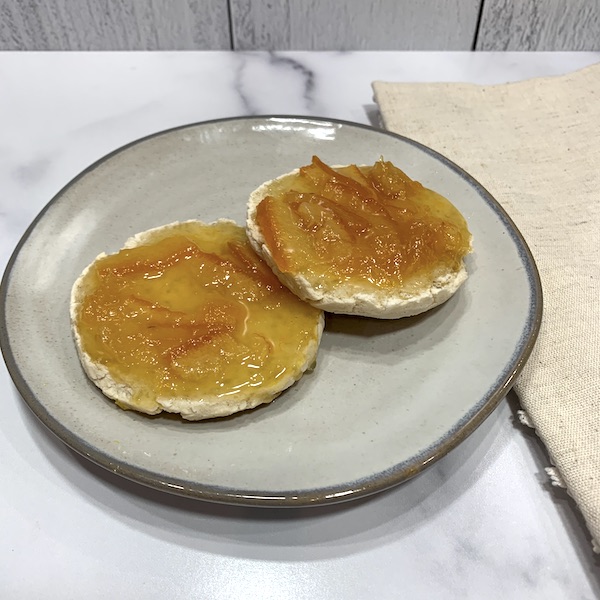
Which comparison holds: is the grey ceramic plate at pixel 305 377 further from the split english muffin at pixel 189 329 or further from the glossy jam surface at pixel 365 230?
the glossy jam surface at pixel 365 230

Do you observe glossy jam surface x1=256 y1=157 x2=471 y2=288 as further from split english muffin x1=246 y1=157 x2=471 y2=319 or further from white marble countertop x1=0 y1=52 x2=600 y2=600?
white marble countertop x1=0 y1=52 x2=600 y2=600

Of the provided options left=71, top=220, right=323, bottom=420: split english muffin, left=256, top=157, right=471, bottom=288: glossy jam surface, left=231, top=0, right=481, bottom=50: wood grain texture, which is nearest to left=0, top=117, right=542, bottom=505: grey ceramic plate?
left=71, top=220, right=323, bottom=420: split english muffin

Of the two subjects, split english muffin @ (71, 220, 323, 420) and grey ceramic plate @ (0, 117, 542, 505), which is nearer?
grey ceramic plate @ (0, 117, 542, 505)

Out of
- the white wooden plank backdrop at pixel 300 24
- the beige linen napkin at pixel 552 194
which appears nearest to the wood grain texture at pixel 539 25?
the white wooden plank backdrop at pixel 300 24

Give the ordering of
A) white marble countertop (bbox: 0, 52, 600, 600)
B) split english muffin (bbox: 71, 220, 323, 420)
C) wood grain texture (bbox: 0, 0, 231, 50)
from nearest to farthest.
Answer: white marble countertop (bbox: 0, 52, 600, 600) → split english muffin (bbox: 71, 220, 323, 420) → wood grain texture (bbox: 0, 0, 231, 50)

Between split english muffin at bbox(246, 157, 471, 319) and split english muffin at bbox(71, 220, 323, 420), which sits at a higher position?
split english muffin at bbox(246, 157, 471, 319)

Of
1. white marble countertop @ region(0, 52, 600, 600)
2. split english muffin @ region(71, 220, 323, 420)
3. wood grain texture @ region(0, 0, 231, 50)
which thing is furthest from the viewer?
wood grain texture @ region(0, 0, 231, 50)

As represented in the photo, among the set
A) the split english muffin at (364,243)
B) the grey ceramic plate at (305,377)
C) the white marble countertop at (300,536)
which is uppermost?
the split english muffin at (364,243)
